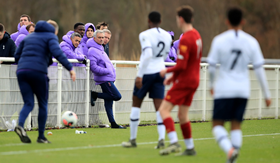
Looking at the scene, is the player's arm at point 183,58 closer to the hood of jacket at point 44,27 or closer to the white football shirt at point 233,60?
the white football shirt at point 233,60

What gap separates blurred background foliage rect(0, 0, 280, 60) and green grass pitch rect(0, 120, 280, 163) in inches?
1274

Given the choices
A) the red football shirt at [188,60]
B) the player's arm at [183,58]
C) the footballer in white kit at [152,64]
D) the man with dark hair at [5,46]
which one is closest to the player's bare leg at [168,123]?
the red football shirt at [188,60]

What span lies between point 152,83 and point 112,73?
3962 millimetres

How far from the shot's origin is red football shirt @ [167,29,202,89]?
714 centimetres

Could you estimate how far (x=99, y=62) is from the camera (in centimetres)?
1215

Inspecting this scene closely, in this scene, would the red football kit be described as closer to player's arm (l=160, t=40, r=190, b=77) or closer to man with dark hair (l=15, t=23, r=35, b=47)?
player's arm (l=160, t=40, r=190, b=77)

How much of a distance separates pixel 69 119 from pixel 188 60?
4.91 m

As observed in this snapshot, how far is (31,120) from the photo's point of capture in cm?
1169

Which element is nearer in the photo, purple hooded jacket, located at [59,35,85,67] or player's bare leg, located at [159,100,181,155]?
player's bare leg, located at [159,100,181,155]

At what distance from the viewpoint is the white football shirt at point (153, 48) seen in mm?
8156

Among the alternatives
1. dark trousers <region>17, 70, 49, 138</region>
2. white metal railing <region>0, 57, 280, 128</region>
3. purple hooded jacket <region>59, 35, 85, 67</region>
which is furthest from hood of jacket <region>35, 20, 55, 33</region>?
purple hooded jacket <region>59, 35, 85, 67</region>

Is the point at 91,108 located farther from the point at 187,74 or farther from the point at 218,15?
the point at 218,15

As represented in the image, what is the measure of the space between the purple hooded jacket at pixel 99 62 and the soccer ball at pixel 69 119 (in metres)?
1.13

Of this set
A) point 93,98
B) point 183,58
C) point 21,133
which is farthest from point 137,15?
point 183,58
